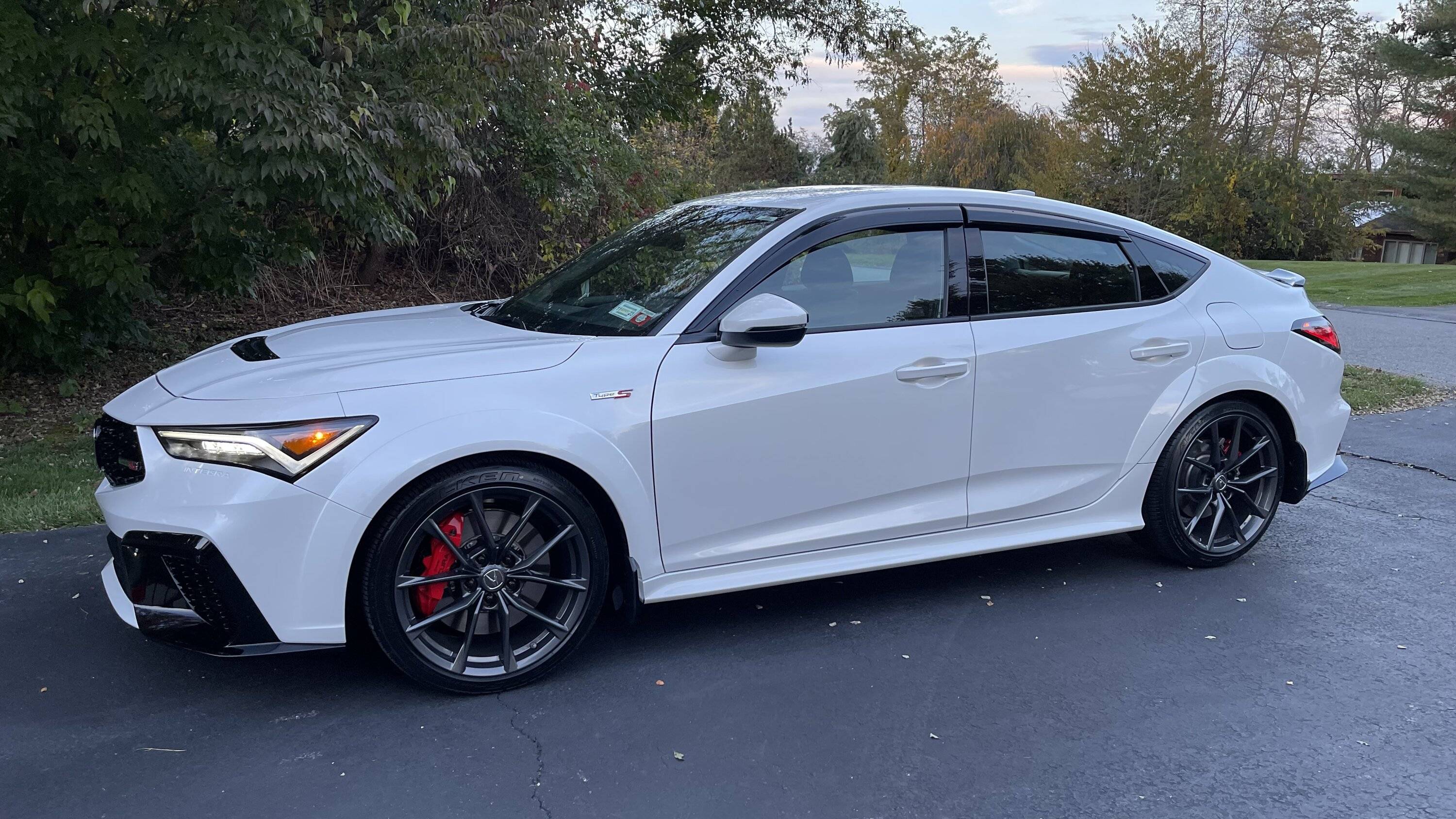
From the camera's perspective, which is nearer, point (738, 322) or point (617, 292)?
point (738, 322)

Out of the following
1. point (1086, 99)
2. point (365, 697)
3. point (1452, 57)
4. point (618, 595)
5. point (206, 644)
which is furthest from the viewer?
point (1452, 57)

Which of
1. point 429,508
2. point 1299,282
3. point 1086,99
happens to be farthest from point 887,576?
point 1086,99

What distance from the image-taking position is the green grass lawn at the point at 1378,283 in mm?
18078

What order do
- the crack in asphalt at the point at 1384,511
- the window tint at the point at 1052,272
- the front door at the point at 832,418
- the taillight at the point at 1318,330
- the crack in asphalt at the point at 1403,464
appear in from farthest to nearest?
the crack in asphalt at the point at 1403,464 → the crack in asphalt at the point at 1384,511 → the taillight at the point at 1318,330 → the window tint at the point at 1052,272 → the front door at the point at 832,418

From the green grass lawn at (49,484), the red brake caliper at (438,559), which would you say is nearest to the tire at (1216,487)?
the red brake caliper at (438,559)

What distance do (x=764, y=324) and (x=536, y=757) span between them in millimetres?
1553

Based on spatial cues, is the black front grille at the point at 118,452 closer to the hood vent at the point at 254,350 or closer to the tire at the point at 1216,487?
the hood vent at the point at 254,350

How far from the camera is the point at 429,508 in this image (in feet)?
11.0

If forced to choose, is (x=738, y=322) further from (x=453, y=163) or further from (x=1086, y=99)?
(x=1086, y=99)

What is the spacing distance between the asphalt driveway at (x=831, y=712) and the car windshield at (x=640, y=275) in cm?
123

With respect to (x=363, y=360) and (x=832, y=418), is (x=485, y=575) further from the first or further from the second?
(x=832, y=418)

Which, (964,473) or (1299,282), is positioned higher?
(1299,282)

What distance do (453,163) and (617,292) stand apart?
11.7 ft

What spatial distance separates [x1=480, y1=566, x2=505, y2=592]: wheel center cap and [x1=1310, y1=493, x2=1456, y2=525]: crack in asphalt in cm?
477
